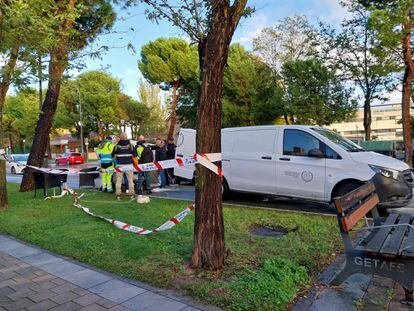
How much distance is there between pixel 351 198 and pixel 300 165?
401 cm

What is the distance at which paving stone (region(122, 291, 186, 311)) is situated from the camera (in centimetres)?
330

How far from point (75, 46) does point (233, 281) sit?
9.99 meters

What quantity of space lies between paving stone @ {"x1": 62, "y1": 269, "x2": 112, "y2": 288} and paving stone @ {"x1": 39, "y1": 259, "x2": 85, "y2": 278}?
4.6 inches

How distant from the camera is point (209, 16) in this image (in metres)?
4.20

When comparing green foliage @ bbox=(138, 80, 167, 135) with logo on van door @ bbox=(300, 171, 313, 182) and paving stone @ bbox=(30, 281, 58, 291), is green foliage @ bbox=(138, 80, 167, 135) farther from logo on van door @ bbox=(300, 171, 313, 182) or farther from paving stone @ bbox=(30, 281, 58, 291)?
paving stone @ bbox=(30, 281, 58, 291)

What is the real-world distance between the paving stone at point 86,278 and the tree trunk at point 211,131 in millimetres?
1053

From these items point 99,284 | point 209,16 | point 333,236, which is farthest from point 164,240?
point 209,16

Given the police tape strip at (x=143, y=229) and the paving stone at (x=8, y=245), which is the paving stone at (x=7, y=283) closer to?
the paving stone at (x=8, y=245)

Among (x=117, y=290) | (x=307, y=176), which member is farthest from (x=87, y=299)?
(x=307, y=176)

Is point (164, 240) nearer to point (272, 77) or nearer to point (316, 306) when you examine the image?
point (316, 306)

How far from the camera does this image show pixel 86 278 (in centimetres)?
408

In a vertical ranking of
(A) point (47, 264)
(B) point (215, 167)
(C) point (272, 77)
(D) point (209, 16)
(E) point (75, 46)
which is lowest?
(A) point (47, 264)

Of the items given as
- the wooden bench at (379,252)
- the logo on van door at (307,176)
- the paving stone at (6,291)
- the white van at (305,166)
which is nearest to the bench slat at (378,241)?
the wooden bench at (379,252)

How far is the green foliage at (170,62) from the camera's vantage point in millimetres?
35656
